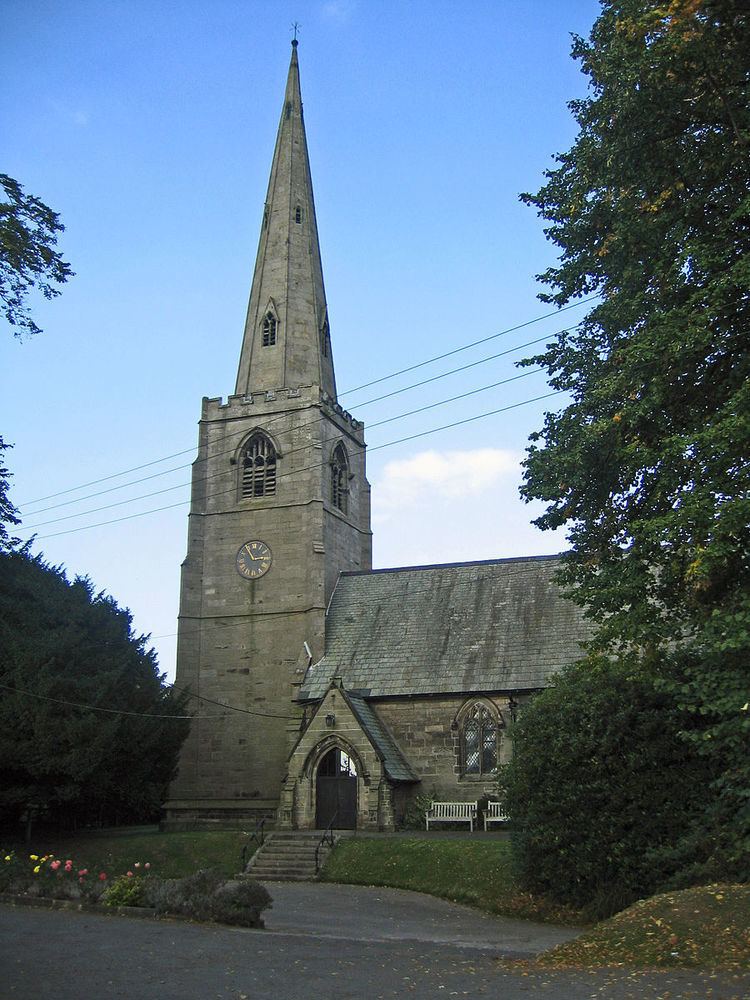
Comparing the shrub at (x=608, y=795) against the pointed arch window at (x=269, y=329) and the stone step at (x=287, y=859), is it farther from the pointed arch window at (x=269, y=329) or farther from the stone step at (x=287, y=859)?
the pointed arch window at (x=269, y=329)

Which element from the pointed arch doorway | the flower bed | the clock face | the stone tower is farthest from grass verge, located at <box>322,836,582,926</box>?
the clock face

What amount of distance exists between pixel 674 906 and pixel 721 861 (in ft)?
9.65

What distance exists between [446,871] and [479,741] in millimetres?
8797

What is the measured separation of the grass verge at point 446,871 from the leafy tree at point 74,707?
8.12 meters

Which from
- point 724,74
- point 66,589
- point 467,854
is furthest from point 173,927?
point 66,589

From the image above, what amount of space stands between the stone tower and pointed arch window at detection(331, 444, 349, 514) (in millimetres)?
54

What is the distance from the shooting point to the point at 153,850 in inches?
1079

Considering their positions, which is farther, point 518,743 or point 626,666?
point 518,743

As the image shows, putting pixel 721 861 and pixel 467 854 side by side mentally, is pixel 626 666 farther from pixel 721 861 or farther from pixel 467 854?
pixel 467 854

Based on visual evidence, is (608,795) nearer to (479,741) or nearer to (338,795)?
(479,741)

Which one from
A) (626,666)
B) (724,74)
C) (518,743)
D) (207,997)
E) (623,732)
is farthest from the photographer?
(518,743)

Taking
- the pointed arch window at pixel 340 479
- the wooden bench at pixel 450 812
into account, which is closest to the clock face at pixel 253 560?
the pointed arch window at pixel 340 479

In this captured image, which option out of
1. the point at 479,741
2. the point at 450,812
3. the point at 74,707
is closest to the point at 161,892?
the point at 74,707

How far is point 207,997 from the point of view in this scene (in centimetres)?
933
